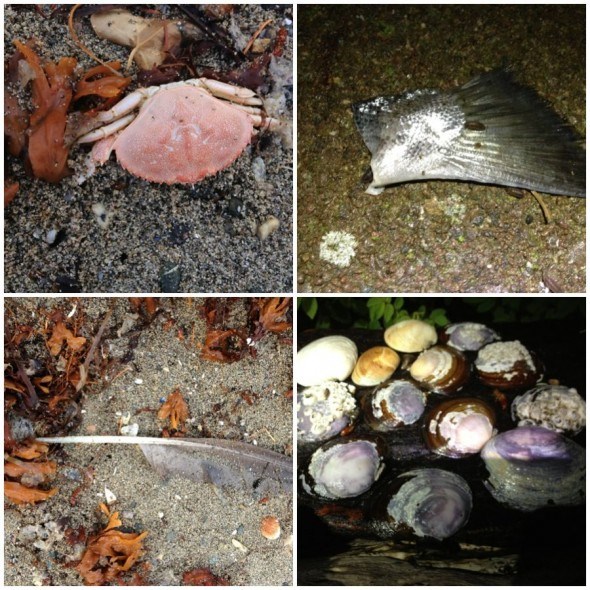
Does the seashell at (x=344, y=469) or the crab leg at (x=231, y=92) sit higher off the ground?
the crab leg at (x=231, y=92)

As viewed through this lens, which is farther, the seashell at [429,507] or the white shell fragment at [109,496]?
the white shell fragment at [109,496]

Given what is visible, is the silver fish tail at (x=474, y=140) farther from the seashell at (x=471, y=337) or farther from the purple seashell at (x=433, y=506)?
the purple seashell at (x=433, y=506)

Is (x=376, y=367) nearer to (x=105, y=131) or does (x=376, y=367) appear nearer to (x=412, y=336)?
(x=412, y=336)

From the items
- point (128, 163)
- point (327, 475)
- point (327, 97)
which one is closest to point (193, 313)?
point (128, 163)

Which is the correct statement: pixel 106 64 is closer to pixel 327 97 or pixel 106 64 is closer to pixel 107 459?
pixel 327 97

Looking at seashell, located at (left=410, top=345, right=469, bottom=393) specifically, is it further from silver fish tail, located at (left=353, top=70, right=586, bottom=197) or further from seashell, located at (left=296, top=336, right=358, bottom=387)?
silver fish tail, located at (left=353, top=70, right=586, bottom=197)

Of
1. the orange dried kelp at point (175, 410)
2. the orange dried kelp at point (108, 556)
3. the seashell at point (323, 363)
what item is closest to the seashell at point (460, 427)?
the seashell at point (323, 363)
